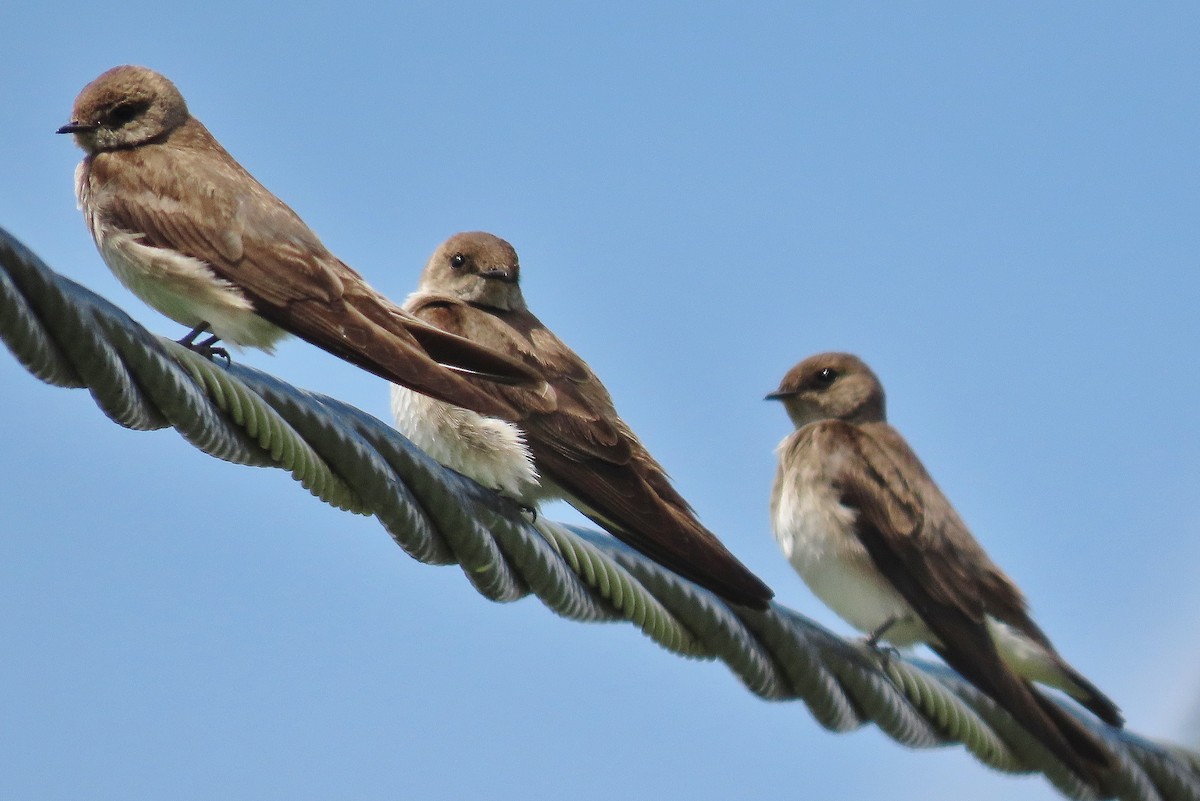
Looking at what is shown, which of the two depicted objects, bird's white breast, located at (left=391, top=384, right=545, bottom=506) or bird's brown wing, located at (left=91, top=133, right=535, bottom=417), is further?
bird's white breast, located at (left=391, top=384, right=545, bottom=506)

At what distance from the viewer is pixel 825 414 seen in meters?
8.48

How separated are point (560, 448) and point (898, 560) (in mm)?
2065

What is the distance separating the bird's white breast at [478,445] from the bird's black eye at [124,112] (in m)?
1.22

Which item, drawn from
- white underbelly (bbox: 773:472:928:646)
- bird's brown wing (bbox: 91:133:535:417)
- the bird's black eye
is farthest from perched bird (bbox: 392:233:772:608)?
white underbelly (bbox: 773:472:928:646)

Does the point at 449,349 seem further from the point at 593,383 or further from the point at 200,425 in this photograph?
the point at 593,383

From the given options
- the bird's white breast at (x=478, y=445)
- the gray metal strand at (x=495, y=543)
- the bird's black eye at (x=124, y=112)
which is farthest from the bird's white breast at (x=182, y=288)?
the gray metal strand at (x=495, y=543)

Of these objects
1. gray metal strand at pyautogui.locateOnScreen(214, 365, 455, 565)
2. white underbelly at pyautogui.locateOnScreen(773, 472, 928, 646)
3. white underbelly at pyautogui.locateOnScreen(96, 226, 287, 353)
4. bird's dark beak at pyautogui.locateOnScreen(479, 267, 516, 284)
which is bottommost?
gray metal strand at pyautogui.locateOnScreen(214, 365, 455, 565)

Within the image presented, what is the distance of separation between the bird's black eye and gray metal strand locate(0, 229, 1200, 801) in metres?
2.39

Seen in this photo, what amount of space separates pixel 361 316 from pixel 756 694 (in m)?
1.36

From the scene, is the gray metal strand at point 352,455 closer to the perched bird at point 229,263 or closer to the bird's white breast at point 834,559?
the perched bird at point 229,263

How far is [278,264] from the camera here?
4672 millimetres

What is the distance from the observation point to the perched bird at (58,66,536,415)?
13.6 ft

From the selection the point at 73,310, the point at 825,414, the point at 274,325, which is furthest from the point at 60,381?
the point at 825,414

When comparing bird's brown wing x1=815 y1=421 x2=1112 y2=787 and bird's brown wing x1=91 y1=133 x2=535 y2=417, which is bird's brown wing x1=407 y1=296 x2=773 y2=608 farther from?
bird's brown wing x1=815 y1=421 x2=1112 y2=787
